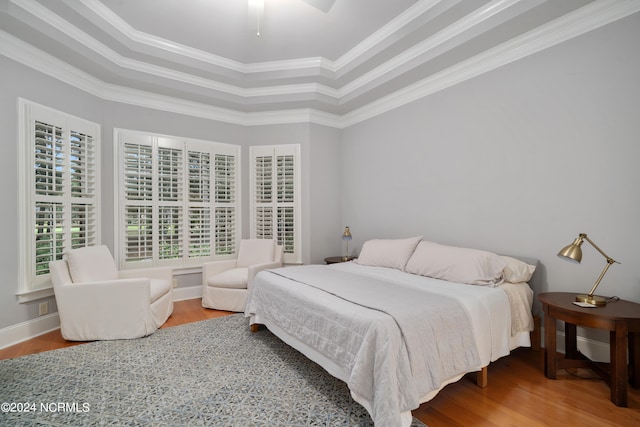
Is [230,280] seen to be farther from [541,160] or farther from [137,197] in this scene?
[541,160]

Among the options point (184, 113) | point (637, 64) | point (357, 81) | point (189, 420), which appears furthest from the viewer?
point (184, 113)

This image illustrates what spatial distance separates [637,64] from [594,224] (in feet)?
3.93

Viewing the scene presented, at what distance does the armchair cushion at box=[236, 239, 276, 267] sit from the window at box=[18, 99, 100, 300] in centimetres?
176

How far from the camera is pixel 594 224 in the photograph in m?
2.35

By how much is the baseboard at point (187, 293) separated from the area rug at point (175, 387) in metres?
1.37

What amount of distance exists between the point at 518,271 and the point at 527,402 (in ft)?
3.31

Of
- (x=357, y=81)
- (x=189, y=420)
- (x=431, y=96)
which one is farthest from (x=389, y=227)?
(x=189, y=420)

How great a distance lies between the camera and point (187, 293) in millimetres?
4234

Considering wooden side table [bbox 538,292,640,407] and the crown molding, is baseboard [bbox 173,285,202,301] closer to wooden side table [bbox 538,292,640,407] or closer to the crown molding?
the crown molding

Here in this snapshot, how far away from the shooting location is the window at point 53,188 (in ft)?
9.42

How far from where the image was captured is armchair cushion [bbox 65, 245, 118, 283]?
A: 2914mm

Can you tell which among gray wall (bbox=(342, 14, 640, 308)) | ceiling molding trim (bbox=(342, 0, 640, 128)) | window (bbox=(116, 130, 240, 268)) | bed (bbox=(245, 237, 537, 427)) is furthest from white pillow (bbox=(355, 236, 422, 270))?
window (bbox=(116, 130, 240, 268))

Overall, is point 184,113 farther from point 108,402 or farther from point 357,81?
point 108,402

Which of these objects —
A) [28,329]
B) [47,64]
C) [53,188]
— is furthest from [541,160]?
[28,329]
